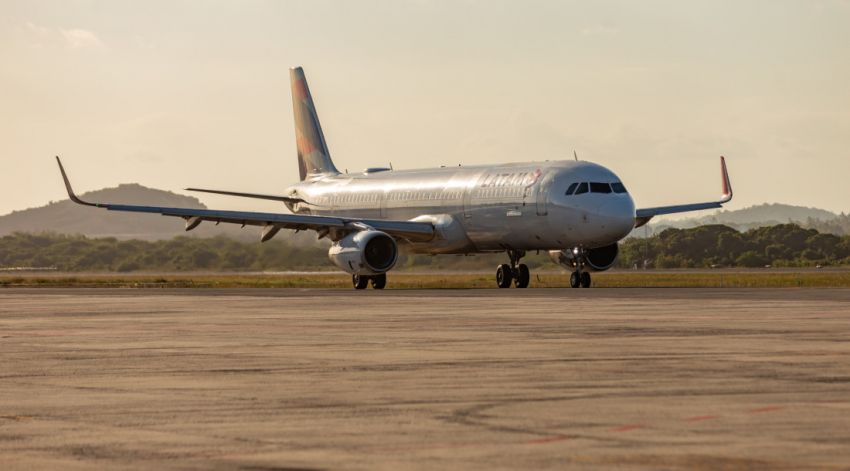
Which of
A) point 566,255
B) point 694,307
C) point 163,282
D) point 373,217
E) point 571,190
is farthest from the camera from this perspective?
point 163,282

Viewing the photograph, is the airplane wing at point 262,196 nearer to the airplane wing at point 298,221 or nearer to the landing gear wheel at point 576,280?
the airplane wing at point 298,221

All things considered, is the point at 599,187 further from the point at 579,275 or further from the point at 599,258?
the point at 599,258

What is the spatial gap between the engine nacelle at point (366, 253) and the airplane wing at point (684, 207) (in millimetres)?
8768

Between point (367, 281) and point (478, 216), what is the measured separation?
4.50 meters

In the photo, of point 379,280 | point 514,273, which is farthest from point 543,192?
point 379,280

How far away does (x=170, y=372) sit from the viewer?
1670 centimetres

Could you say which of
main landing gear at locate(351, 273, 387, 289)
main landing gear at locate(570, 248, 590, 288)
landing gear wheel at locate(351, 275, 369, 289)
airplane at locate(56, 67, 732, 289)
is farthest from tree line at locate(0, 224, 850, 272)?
main landing gear at locate(570, 248, 590, 288)

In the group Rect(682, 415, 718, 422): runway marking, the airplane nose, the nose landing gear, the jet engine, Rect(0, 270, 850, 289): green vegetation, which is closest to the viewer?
Rect(682, 415, 718, 422): runway marking

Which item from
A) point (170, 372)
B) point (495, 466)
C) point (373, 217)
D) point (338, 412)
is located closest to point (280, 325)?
point (170, 372)

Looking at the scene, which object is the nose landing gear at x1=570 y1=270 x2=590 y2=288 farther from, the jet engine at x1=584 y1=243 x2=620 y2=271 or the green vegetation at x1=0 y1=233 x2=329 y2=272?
the green vegetation at x1=0 y1=233 x2=329 y2=272

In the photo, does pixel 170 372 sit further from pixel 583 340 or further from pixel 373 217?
pixel 373 217

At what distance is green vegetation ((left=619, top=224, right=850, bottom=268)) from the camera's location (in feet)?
276

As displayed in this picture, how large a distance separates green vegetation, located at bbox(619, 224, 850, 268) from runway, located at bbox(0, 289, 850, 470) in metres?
57.6

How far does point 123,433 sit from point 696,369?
23.0 feet
